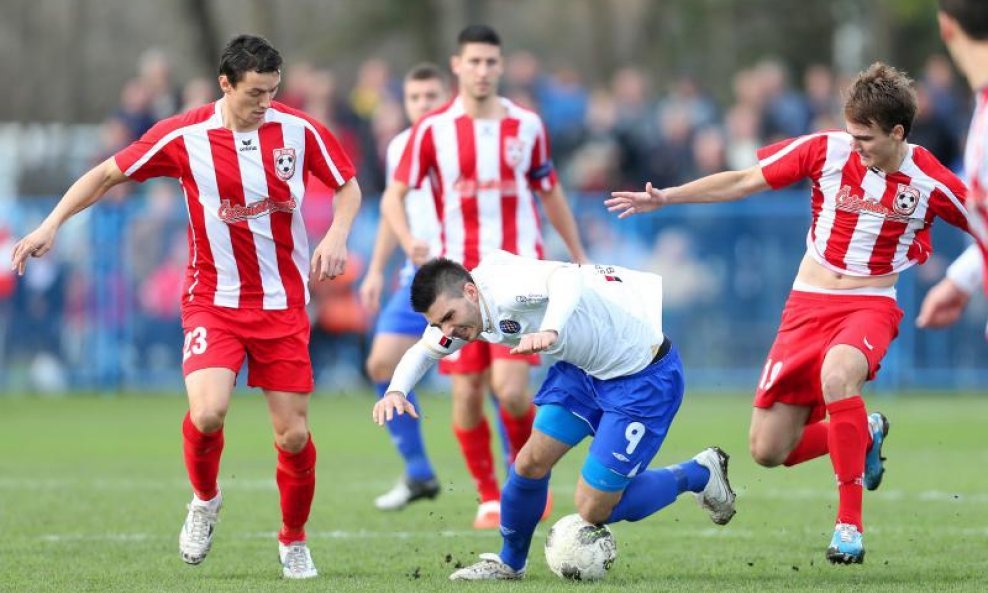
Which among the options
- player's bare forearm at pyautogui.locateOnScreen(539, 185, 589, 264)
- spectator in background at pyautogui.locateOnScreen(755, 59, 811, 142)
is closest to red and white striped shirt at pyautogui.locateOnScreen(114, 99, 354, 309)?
player's bare forearm at pyautogui.locateOnScreen(539, 185, 589, 264)

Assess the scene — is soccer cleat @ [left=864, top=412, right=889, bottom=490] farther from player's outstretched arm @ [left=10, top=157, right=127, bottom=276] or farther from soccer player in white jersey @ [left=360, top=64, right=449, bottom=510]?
player's outstretched arm @ [left=10, top=157, right=127, bottom=276]

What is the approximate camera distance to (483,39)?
9.54m

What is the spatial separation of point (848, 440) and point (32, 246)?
357 centimetres

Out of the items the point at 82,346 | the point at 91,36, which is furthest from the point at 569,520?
the point at 91,36

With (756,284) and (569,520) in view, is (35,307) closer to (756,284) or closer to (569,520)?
(756,284)

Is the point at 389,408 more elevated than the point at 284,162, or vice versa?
the point at 284,162

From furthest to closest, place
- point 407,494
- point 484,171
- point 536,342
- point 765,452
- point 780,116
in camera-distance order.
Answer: point 780,116 → point 407,494 → point 484,171 → point 765,452 → point 536,342

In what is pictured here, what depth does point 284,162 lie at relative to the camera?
758 cm

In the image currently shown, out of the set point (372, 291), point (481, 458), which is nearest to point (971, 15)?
point (481, 458)

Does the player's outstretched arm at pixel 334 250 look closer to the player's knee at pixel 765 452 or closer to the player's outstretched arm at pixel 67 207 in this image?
Result: the player's outstretched arm at pixel 67 207

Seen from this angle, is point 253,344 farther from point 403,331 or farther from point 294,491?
point 403,331

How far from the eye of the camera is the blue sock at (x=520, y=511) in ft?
23.6

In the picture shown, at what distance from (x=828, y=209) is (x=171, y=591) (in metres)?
3.40

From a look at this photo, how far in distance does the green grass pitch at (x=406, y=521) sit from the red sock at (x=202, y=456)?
0.36 m
